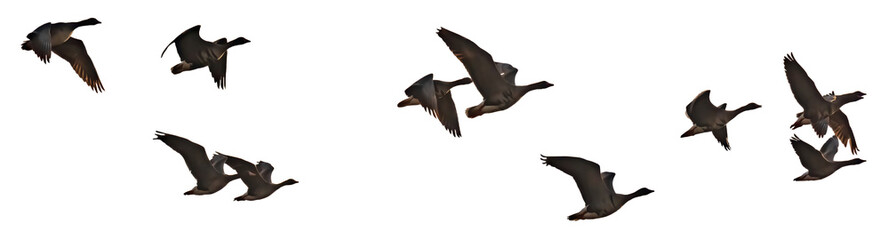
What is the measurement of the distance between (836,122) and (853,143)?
0.65 m

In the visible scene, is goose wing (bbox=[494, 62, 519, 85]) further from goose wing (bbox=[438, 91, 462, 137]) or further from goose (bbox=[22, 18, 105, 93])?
goose (bbox=[22, 18, 105, 93])

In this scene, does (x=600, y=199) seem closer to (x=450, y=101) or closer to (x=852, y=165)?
(x=450, y=101)

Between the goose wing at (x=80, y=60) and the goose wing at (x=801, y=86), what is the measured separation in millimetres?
12631

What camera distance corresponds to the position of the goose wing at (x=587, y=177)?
27.4 metres

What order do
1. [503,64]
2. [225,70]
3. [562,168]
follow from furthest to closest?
[225,70]
[503,64]
[562,168]

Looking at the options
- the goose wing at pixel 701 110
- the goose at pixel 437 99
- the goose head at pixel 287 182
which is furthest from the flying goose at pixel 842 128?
the goose head at pixel 287 182

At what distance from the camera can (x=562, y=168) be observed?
1090 inches

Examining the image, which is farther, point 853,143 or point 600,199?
point 853,143

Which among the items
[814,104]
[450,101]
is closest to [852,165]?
[814,104]

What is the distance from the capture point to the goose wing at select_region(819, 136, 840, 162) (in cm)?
3163

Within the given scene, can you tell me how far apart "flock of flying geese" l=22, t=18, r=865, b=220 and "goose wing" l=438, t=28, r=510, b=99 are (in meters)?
0.02

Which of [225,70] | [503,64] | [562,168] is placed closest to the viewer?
[562,168]

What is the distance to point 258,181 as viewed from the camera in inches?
1220

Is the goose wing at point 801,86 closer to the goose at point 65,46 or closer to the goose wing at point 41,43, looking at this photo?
the goose at point 65,46
